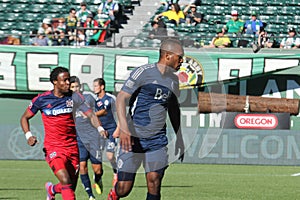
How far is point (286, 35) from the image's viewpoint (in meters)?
26.8

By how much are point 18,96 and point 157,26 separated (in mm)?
5044

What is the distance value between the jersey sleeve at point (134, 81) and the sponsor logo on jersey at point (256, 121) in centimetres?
1593

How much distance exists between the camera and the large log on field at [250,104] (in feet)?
82.7

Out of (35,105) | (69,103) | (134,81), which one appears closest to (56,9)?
(35,105)

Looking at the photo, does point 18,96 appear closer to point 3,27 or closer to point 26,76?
point 26,76

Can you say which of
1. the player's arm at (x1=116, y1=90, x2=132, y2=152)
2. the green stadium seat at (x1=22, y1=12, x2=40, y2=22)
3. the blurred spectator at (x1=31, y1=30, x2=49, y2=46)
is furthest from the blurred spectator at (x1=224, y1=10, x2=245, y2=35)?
the player's arm at (x1=116, y1=90, x2=132, y2=152)

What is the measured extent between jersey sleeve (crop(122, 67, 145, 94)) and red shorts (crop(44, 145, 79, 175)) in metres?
1.78

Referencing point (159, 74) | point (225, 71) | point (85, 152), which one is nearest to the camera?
point (159, 74)

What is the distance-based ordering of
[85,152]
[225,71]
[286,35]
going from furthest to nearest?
1. [286,35]
2. [225,71]
3. [85,152]

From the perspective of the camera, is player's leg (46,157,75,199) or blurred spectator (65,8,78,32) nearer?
player's leg (46,157,75,199)

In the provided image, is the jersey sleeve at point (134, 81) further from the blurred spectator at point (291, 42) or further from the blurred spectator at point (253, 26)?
the blurred spectator at point (253, 26)

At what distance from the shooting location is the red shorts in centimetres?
1077

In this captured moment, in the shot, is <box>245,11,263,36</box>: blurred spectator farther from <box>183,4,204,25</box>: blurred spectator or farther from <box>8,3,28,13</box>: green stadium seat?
<box>8,3,28,13</box>: green stadium seat

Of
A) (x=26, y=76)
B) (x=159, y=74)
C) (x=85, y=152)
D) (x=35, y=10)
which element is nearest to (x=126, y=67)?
(x=26, y=76)
